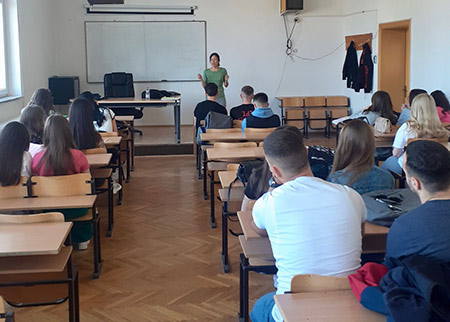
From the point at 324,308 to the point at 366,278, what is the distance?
0.21 metres

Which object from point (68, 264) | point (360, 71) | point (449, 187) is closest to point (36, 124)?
point (68, 264)

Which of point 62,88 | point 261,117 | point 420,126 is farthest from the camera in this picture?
point 62,88

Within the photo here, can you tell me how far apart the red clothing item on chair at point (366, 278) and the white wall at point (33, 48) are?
283 inches

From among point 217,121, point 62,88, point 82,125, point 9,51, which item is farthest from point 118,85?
point 82,125

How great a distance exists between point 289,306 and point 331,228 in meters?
0.42

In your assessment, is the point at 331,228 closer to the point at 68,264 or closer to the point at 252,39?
the point at 68,264

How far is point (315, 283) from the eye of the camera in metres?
1.94

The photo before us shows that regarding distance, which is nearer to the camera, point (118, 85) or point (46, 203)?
point (46, 203)

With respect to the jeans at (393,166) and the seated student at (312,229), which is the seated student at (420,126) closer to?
the jeans at (393,166)

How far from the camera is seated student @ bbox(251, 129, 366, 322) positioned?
211 centimetres

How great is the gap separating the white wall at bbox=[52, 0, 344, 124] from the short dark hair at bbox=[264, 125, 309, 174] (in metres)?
9.25

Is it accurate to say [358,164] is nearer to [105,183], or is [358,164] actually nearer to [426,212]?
[426,212]

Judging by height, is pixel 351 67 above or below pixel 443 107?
above

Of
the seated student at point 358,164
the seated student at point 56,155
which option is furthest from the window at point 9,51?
the seated student at point 358,164
